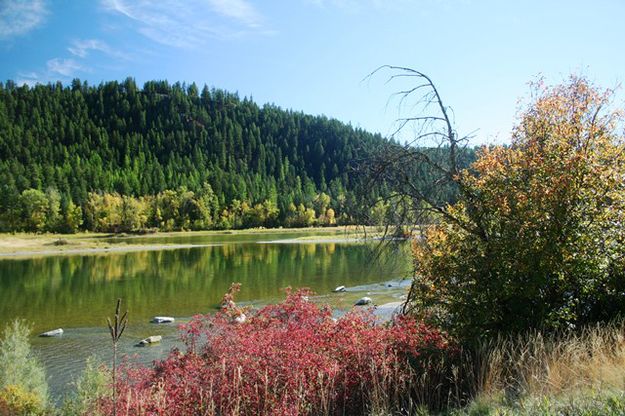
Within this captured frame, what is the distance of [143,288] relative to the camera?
35219 mm

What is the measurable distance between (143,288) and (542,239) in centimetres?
3169

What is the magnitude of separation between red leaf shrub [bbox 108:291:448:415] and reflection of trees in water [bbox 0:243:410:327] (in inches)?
712

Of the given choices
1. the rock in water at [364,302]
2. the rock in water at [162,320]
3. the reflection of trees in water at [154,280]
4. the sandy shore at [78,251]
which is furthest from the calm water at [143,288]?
the sandy shore at [78,251]

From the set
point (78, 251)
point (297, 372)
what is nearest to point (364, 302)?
point (297, 372)

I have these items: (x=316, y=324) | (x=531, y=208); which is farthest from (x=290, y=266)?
(x=531, y=208)

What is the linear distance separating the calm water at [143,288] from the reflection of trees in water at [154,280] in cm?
6

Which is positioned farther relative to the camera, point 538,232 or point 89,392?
point 89,392

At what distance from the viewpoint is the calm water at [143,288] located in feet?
66.1

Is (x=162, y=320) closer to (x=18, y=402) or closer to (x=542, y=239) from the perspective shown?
(x=18, y=402)

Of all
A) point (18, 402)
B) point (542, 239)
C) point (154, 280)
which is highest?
point (542, 239)

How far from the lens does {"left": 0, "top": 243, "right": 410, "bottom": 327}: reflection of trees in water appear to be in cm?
2855

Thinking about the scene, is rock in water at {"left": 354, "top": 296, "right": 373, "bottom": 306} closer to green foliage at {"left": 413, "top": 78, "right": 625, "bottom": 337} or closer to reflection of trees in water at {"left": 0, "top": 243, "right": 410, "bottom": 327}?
reflection of trees in water at {"left": 0, "top": 243, "right": 410, "bottom": 327}

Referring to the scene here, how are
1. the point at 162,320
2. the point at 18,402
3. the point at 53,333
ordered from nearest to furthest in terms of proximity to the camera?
the point at 18,402 < the point at 53,333 < the point at 162,320

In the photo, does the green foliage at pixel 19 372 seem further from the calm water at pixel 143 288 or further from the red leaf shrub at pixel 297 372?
the red leaf shrub at pixel 297 372
